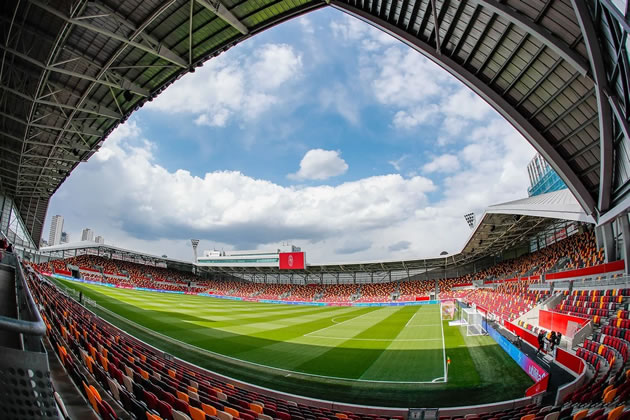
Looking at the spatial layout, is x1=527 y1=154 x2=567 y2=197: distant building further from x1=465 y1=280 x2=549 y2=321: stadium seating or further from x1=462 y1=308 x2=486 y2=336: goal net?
x1=462 y1=308 x2=486 y2=336: goal net

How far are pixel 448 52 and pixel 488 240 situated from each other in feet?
113

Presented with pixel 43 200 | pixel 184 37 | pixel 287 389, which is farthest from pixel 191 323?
pixel 43 200

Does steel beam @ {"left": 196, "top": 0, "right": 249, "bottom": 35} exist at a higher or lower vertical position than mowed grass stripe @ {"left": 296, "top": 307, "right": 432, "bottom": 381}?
higher

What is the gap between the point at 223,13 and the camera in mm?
13430

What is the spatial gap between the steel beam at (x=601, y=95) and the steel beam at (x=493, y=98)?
66.0 inches

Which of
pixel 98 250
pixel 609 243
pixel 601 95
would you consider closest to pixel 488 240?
pixel 609 243

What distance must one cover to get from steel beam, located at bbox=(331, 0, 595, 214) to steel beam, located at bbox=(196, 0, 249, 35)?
5743 mm

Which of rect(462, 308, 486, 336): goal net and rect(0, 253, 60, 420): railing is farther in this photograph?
rect(462, 308, 486, 336): goal net

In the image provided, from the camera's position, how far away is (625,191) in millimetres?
14672

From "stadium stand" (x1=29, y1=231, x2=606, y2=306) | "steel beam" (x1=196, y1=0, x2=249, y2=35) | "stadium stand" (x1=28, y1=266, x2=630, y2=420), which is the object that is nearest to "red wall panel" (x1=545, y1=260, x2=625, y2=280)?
"stadium stand" (x1=29, y1=231, x2=606, y2=306)

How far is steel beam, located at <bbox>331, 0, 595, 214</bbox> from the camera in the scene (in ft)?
55.2

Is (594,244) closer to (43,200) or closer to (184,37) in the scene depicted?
(184,37)

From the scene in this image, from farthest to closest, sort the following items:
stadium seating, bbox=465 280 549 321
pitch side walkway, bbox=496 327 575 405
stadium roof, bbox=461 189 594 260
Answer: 1. stadium seating, bbox=465 280 549 321
2. stadium roof, bbox=461 189 594 260
3. pitch side walkway, bbox=496 327 575 405

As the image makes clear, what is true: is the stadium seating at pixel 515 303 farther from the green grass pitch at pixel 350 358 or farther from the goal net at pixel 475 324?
the green grass pitch at pixel 350 358
